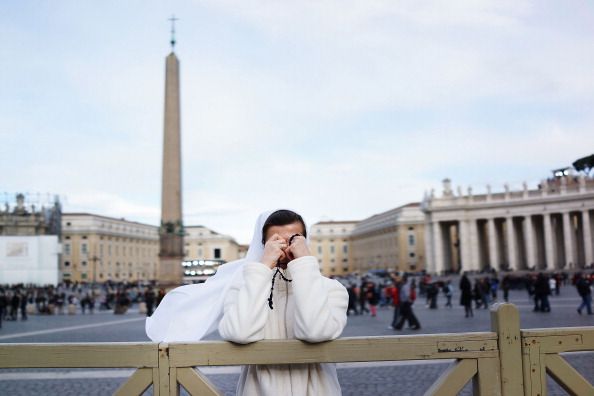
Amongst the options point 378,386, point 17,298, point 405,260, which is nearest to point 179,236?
point 17,298

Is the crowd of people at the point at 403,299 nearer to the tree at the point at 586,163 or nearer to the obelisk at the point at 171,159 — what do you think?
the obelisk at the point at 171,159

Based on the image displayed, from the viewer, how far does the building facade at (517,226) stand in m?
75.0

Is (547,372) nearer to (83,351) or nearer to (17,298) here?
(83,351)

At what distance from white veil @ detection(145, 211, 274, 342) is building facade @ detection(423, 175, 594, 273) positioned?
7592 centimetres

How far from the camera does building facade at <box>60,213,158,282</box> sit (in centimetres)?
10350

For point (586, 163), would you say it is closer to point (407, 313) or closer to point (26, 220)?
point (407, 313)

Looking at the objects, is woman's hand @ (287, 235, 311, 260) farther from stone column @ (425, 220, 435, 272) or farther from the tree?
stone column @ (425, 220, 435, 272)

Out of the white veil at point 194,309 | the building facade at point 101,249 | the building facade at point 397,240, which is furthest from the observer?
the building facade at point 397,240

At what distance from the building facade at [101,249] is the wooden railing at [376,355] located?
99033 mm

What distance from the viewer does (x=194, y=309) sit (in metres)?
2.73

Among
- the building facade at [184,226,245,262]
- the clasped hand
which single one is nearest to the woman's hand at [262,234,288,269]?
the clasped hand

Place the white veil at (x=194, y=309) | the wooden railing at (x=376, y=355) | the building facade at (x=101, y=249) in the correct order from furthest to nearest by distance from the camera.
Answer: the building facade at (x=101, y=249) < the white veil at (x=194, y=309) < the wooden railing at (x=376, y=355)

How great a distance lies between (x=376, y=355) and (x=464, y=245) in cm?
8677

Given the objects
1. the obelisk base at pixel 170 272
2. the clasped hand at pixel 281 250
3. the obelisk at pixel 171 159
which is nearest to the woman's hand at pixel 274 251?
the clasped hand at pixel 281 250
